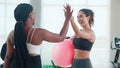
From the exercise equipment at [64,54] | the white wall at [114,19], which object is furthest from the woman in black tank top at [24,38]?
the white wall at [114,19]

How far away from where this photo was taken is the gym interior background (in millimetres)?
4254

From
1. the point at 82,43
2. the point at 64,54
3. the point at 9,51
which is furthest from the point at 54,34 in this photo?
the point at 64,54

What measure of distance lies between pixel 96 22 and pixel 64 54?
1.72m

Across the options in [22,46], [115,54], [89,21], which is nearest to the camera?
[22,46]

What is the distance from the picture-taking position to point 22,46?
185 cm

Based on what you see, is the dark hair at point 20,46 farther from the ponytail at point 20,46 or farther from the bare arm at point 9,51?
the bare arm at point 9,51

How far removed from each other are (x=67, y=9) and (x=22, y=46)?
0.49 m

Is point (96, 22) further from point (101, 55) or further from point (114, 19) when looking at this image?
point (101, 55)

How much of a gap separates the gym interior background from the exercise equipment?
142 centimetres

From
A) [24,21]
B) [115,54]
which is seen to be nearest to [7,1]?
[115,54]

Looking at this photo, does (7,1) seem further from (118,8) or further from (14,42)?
(14,42)

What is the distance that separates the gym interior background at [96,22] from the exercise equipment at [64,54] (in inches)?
55.8

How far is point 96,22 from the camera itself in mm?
4285

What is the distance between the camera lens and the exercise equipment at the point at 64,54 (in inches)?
108
